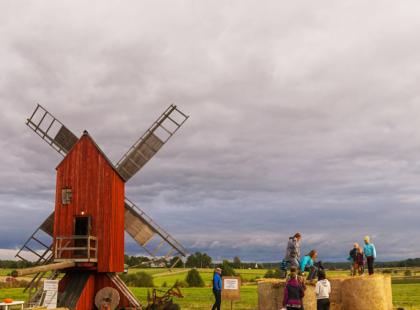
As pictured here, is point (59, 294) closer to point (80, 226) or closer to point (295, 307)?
point (80, 226)

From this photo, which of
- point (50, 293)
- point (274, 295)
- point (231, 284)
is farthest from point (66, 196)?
point (274, 295)

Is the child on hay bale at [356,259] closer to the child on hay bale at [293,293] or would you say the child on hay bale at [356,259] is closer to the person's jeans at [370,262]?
the person's jeans at [370,262]

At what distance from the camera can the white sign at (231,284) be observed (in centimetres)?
2340

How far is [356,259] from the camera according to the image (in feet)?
71.8

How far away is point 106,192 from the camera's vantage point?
28.0 meters

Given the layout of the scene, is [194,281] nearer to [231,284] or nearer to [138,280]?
[138,280]

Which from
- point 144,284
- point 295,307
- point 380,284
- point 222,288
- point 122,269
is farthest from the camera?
point 144,284

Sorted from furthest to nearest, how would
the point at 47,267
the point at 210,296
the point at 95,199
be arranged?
the point at 210,296, the point at 95,199, the point at 47,267

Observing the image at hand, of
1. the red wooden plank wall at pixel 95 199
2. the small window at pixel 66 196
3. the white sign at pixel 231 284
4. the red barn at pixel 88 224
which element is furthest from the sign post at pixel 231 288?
the small window at pixel 66 196

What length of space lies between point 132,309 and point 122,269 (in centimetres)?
234

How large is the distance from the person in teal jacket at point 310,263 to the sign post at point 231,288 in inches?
173

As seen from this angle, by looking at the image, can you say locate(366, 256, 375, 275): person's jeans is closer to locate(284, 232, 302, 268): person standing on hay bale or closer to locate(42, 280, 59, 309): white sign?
locate(284, 232, 302, 268): person standing on hay bale

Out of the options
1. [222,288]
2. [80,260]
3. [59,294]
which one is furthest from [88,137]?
[222,288]

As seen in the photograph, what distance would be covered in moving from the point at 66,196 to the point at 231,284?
10.9 meters
